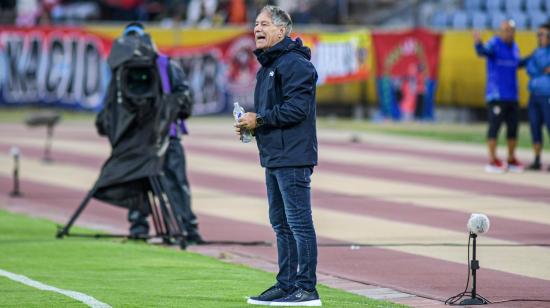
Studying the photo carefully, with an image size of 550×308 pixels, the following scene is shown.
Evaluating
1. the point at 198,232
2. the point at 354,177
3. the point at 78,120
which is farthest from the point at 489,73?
the point at 78,120

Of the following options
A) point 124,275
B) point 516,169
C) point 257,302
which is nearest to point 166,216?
point 124,275

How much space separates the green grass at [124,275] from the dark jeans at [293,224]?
12.2 inches

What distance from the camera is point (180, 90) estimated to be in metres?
12.3

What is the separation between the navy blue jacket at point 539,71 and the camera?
18.6 metres

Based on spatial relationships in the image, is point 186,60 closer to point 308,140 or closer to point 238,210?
point 238,210

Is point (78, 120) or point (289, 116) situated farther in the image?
point (78, 120)

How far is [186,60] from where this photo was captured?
3062 cm

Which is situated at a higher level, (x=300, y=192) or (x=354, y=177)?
(x=300, y=192)

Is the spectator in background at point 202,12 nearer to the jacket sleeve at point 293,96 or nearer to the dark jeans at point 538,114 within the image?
the dark jeans at point 538,114

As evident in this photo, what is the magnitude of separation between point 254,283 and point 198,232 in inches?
117

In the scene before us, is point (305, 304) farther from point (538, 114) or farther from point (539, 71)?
point (538, 114)

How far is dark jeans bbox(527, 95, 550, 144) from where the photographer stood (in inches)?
746

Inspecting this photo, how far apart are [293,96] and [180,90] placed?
167 inches

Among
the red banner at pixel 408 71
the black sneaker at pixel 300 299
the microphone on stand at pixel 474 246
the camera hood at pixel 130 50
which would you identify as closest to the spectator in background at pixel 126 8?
the red banner at pixel 408 71
